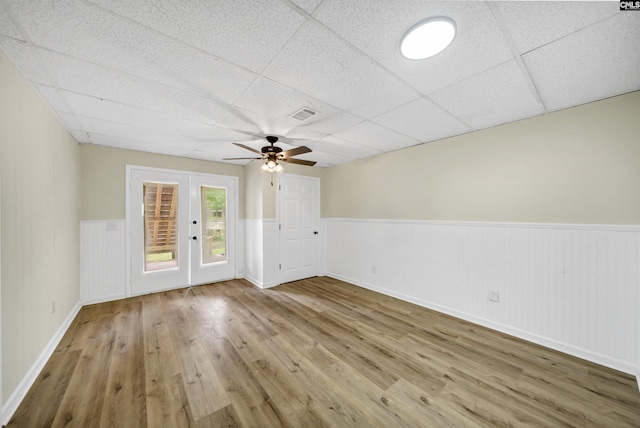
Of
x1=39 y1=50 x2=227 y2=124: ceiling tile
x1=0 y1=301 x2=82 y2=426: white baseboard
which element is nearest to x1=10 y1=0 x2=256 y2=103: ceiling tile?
x1=39 y1=50 x2=227 y2=124: ceiling tile

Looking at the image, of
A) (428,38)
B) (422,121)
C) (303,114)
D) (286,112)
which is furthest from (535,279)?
(286,112)

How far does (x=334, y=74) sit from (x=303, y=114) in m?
0.72

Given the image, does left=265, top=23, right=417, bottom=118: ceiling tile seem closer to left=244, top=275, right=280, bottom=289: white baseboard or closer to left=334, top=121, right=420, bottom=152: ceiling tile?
left=334, top=121, right=420, bottom=152: ceiling tile

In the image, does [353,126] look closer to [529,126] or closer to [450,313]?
[529,126]

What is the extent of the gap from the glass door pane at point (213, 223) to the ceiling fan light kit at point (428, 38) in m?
4.10

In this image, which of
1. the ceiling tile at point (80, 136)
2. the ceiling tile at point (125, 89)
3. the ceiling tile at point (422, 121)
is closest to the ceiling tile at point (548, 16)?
the ceiling tile at point (422, 121)

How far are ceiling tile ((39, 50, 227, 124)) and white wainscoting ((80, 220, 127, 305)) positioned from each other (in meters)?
2.42

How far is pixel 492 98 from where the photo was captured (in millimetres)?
2090

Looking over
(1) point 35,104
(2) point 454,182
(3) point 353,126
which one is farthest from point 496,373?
(1) point 35,104

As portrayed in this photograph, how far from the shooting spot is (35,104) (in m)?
1.97

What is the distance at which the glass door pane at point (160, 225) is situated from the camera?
394 centimetres

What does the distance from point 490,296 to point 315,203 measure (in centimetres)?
341

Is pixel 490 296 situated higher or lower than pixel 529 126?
lower

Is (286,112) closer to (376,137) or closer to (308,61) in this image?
(308,61)
